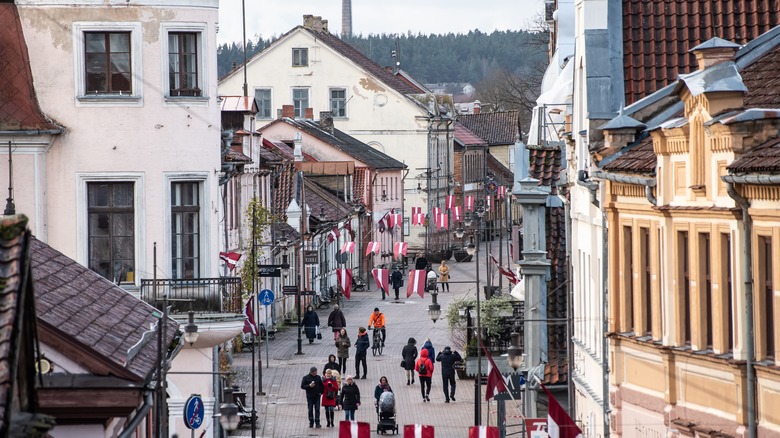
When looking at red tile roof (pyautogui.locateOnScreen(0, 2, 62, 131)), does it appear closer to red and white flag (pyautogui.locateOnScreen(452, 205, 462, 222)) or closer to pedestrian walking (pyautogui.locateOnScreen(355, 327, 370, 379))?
Result: pedestrian walking (pyautogui.locateOnScreen(355, 327, 370, 379))

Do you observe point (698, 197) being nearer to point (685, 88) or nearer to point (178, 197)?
point (685, 88)

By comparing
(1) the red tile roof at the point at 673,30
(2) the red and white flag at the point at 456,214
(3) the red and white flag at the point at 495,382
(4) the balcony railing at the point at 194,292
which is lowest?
(3) the red and white flag at the point at 495,382

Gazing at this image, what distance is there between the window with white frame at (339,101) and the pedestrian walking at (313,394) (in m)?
60.2

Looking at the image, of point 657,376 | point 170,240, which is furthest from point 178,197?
point 657,376

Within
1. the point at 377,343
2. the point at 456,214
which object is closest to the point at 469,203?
the point at 456,214

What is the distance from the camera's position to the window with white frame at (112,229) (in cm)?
2858

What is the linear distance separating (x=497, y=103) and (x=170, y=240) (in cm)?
13028

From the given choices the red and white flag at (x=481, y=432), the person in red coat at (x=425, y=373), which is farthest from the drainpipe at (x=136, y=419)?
the person in red coat at (x=425, y=373)

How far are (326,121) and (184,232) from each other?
6134 centimetres

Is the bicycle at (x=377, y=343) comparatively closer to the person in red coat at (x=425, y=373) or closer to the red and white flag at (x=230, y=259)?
the person in red coat at (x=425, y=373)

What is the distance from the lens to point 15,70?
28656 millimetres

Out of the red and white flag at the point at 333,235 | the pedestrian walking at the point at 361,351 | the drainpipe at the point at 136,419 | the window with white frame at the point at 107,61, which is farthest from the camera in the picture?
the red and white flag at the point at 333,235

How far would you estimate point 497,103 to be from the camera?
158m

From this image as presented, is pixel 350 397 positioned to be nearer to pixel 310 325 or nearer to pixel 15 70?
pixel 15 70
